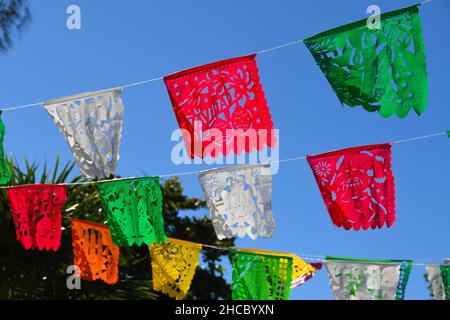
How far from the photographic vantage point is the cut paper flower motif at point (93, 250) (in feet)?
24.0

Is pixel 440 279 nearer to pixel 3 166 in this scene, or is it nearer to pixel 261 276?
pixel 261 276

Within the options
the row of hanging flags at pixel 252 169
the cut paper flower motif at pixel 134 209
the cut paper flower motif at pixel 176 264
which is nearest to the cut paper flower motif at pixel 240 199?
the row of hanging flags at pixel 252 169

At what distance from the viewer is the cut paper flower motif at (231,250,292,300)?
5977 mm

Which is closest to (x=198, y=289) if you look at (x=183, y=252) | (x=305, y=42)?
(x=183, y=252)

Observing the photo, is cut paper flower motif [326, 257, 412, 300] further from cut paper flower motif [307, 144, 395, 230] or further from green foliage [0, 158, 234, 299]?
green foliage [0, 158, 234, 299]

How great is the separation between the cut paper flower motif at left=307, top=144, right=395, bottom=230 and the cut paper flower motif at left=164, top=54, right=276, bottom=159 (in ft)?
1.80

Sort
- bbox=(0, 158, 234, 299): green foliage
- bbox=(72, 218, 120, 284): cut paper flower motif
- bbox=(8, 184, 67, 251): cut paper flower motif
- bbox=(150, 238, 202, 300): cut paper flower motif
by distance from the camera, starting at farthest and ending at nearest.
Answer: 1. bbox=(0, 158, 234, 299): green foliage
2. bbox=(72, 218, 120, 284): cut paper flower motif
3. bbox=(150, 238, 202, 300): cut paper flower motif
4. bbox=(8, 184, 67, 251): cut paper flower motif

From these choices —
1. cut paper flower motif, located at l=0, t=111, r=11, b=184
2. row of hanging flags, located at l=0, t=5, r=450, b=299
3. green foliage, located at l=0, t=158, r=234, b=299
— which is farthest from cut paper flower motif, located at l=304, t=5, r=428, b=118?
green foliage, located at l=0, t=158, r=234, b=299

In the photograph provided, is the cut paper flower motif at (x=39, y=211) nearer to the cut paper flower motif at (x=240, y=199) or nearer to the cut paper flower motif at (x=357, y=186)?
the cut paper flower motif at (x=240, y=199)

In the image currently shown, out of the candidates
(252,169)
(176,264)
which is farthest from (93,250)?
(252,169)

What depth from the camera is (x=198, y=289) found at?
1495 cm

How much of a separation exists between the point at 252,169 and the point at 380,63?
133 centimetres

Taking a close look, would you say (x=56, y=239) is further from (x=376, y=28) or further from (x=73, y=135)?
(x=376, y=28)

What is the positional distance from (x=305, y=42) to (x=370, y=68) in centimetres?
46
